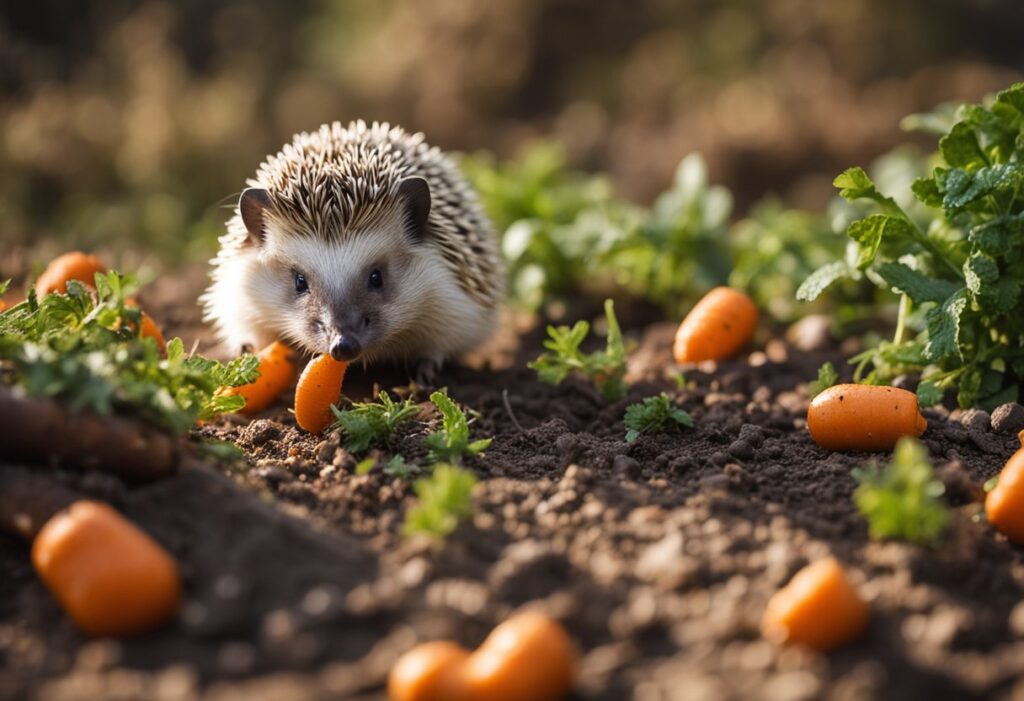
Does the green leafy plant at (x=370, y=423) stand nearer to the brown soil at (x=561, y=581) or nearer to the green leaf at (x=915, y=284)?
the brown soil at (x=561, y=581)

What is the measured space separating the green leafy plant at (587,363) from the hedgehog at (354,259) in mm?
634

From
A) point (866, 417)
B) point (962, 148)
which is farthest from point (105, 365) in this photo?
point (962, 148)

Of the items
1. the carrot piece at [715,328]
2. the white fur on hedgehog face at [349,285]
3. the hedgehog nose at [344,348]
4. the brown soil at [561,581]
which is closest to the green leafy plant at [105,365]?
the brown soil at [561,581]

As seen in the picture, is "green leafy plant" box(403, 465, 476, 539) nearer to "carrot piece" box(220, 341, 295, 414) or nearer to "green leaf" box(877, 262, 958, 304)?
"carrot piece" box(220, 341, 295, 414)

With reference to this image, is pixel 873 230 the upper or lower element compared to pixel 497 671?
upper

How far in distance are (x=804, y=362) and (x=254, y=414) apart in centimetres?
289

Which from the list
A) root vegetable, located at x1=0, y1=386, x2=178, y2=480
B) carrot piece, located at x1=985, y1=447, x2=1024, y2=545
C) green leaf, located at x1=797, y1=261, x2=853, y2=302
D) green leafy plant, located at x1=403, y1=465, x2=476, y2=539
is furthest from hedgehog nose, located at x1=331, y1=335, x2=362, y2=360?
carrot piece, located at x1=985, y1=447, x2=1024, y2=545

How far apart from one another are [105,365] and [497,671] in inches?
66.1

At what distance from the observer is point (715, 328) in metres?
5.46

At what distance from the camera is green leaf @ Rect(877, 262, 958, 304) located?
14.6 ft

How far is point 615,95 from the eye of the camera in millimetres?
11492

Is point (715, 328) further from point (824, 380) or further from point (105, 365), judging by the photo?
point (105, 365)

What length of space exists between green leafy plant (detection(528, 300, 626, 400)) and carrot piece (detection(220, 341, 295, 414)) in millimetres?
1184

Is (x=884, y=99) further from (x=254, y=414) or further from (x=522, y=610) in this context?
(x=522, y=610)
